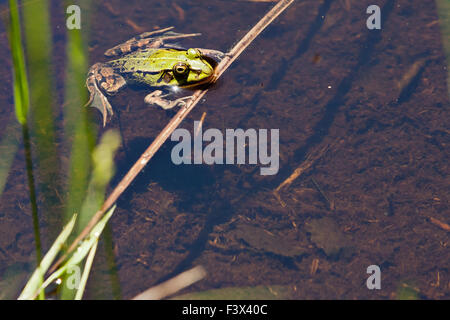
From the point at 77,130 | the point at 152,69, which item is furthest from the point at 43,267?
the point at 152,69

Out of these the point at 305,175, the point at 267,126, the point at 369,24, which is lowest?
the point at 305,175

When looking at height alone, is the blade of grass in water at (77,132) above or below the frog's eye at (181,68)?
below

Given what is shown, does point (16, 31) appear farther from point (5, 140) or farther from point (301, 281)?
point (301, 281)

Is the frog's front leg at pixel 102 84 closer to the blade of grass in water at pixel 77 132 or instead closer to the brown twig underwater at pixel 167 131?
the blade of grass in water at pixel 77 132

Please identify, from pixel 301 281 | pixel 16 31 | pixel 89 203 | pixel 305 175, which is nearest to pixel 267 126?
pixel 305 175

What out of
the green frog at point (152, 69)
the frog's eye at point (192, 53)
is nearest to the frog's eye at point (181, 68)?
the green frog at point (152, 69)

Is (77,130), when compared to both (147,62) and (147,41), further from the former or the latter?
(147,41)

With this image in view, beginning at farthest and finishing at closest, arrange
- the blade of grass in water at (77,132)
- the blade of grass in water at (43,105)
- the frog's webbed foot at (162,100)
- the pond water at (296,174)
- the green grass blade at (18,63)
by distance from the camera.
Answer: the frog's webbed foot at (162,100) → the blade of grass in water at (43,105) → the pond water at (296,174) → the blade of grass in water at (77,132) → the green grass blade at (18,63)
